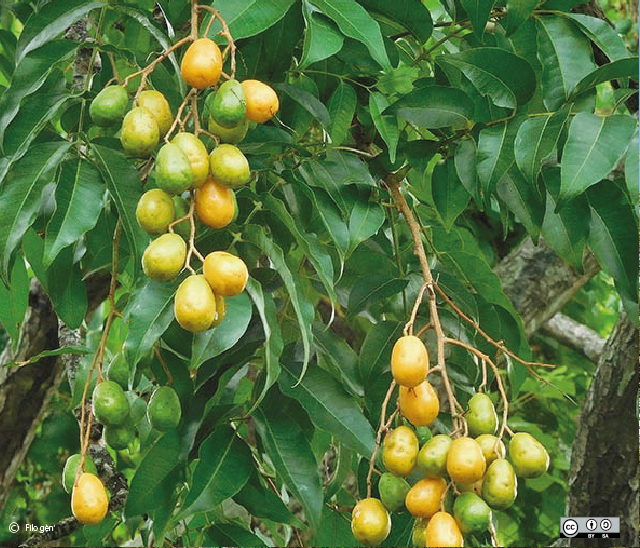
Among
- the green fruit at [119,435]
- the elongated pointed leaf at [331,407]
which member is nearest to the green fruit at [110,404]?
the green fruit at [119,435]

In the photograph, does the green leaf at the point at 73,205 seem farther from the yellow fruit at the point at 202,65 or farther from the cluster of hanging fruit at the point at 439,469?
the cluster of hanging fruit at the point at 439,469

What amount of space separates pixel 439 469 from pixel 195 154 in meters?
0.25

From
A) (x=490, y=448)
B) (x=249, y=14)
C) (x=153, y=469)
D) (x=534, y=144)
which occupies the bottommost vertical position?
(x=153, y=469)

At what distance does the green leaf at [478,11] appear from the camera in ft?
2.37

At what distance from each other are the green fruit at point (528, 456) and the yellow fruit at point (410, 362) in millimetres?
85

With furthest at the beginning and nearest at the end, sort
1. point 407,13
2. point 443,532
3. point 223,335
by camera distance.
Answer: point 407,13 < point 223,335 < point 443,532

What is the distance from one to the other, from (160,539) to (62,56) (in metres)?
0.39

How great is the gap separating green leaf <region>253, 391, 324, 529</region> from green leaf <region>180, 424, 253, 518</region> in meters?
0.03

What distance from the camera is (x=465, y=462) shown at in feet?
1.88

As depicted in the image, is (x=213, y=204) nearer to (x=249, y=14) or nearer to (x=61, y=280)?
(x=249, y=14)

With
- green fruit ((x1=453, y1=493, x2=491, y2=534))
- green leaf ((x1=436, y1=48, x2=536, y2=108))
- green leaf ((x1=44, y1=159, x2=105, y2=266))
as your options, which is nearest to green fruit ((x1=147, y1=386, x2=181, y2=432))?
green leaf ((x1=44, y1=159, x2=105, y2=266))

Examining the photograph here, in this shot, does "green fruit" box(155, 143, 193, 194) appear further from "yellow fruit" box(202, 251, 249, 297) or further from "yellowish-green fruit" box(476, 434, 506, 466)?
"yellowish-green fruit" box(476, 434, 506, 466)

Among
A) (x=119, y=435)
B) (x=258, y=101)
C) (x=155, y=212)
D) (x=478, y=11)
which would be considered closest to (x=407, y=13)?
(x=478, y=11)

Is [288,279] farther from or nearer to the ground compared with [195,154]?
nearer to the ground
